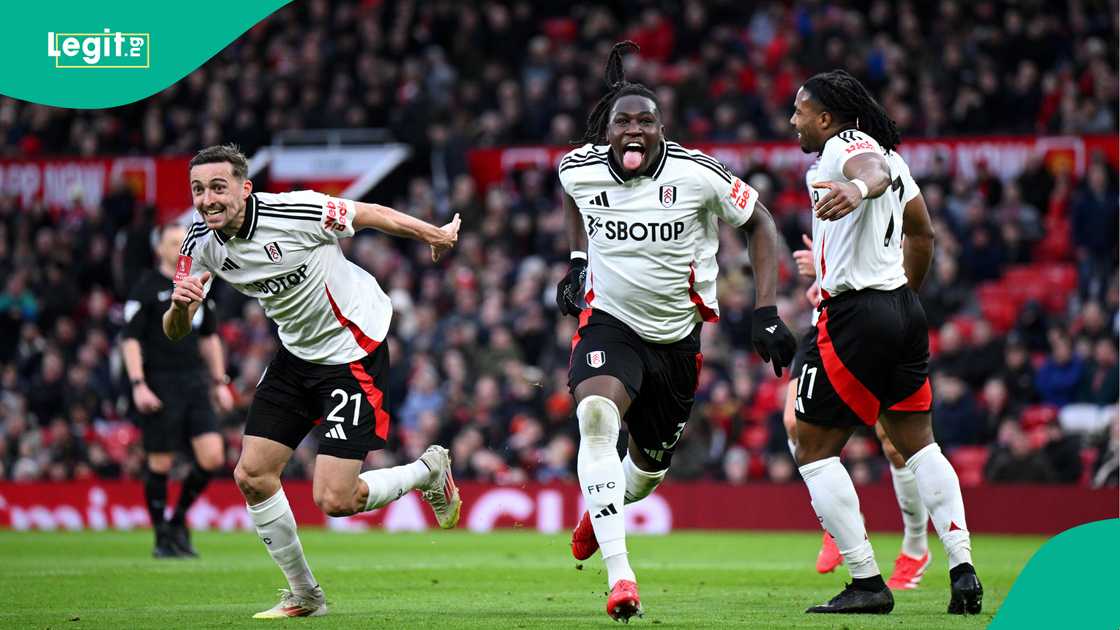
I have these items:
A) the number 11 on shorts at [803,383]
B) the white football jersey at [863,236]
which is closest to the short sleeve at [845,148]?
the white football jersey at [863,236]

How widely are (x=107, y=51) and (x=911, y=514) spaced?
6.55 meters

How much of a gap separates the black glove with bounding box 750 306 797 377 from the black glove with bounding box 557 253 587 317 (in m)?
0.98

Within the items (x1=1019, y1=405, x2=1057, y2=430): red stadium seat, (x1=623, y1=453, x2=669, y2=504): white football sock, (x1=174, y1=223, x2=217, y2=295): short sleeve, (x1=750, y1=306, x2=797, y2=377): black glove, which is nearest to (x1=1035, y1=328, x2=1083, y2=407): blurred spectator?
(x1=1019, y1=405, x2=1057, y2=430): red stadium seat

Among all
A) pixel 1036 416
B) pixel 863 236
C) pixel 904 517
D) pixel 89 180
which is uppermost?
pixel 89 180

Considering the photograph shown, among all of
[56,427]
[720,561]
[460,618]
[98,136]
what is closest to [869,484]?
[720,561]

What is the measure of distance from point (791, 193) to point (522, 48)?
631cm

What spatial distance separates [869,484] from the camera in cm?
1552

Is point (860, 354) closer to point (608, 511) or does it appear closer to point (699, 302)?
point (699, 302)

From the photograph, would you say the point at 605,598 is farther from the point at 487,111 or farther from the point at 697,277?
the point at 487,111

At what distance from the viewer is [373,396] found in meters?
8.02

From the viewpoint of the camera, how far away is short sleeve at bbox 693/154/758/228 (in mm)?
7762

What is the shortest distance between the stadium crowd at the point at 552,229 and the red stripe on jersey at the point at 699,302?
697cm

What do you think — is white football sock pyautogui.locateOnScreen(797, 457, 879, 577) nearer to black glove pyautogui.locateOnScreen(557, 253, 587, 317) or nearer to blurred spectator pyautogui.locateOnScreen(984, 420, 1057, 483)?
black glove pyautogui.locateOnScreen(557, 253, 587, 317)

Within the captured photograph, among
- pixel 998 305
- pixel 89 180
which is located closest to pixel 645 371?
pixel 998 305
